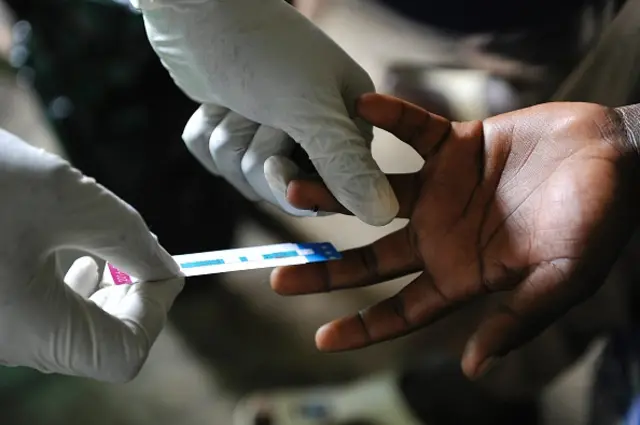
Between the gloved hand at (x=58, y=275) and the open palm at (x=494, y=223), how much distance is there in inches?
7.0

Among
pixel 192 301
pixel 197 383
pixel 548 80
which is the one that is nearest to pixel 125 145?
pixel 192 301

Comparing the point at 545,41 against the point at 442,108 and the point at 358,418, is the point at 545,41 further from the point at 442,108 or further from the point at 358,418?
the point at 358,418

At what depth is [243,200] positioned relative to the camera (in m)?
1.09

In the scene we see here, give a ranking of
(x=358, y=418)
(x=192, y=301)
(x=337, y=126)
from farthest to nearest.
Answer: (x=192, y=301), (x=358, y=418), (x=337, y=126)

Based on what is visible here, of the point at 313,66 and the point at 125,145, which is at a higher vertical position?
the point at 313,66

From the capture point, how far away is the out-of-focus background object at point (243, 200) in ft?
3.17

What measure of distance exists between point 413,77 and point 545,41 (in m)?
0.20

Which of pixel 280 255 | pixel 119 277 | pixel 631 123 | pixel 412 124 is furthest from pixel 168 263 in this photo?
pixel 631 123

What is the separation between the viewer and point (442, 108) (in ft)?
3.32

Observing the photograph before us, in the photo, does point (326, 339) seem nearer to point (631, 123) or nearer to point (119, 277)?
point (119, 277)

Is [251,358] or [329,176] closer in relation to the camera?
[329,176]

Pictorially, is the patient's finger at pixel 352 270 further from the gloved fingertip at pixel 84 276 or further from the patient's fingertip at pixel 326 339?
the gloved fingertip at pixel 84 276

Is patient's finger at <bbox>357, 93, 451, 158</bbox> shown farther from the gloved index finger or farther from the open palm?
the gloved index finger

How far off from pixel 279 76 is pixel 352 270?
0.73ft
